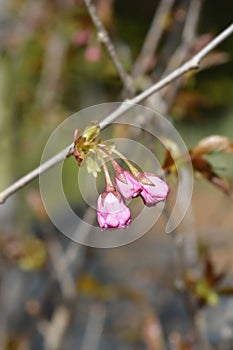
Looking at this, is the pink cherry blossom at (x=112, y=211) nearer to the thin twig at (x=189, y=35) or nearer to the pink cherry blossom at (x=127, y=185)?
the pink cherry blossom at (x=127, y=185)

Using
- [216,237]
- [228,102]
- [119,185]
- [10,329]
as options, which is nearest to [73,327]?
[10,329]

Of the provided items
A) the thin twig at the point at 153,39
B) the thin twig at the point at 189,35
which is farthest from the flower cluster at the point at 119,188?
the thin twig at the point at 153,39

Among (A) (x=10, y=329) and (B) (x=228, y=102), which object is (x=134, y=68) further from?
(B) (x=228, y=102)

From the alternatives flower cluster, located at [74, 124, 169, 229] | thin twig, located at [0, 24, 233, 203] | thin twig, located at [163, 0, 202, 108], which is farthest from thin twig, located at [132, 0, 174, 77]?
flower cluster, located at [74, 124, 169, 229]

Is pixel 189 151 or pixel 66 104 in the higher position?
pixel 66 104

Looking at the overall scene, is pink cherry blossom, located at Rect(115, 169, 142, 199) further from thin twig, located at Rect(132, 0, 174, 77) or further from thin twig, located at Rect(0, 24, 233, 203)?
thin twig, located at Rect(132, 0, 174, 77)

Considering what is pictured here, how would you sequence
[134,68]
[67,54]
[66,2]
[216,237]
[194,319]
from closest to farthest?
[194,319] → [134,68] → [67,54] → [66,2] → [216,237]
